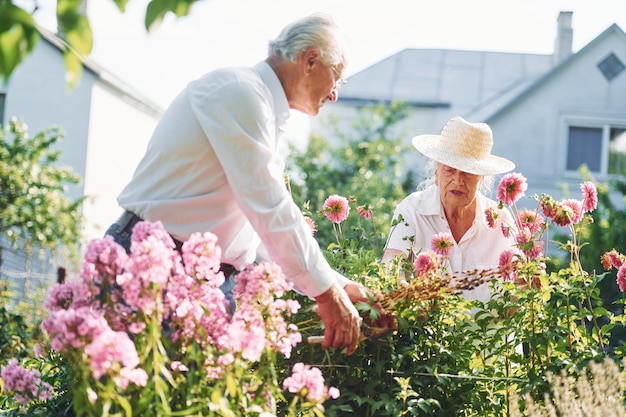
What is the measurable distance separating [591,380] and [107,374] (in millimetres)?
1699

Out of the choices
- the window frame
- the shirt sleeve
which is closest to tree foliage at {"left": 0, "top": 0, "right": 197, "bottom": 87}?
the shirt sleeve

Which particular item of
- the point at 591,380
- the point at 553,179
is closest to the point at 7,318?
the point at 591,380

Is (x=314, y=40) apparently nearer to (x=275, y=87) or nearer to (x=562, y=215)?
(x=275, y=87)

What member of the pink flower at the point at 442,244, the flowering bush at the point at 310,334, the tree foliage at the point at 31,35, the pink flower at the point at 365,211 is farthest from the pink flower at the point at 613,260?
the tree foliage at the point at 31,35

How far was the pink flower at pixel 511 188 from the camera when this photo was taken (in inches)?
142

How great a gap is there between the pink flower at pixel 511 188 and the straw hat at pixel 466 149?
68cm

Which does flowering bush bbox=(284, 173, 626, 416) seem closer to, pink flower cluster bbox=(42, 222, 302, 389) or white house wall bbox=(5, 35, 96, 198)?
pink flower cluster bbox=(42, 222, 302, 389)

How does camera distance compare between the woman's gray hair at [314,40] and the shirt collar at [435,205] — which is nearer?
the woman's gray hair at [314,40]

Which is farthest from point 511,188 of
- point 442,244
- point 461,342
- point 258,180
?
point 258,180

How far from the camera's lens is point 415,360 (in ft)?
10.9

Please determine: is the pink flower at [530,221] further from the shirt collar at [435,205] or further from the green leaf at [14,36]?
the green leaf at [14,36]

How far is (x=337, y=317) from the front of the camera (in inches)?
107

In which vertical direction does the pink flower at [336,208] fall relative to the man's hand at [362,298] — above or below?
above

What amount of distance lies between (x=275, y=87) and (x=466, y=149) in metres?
1.79
